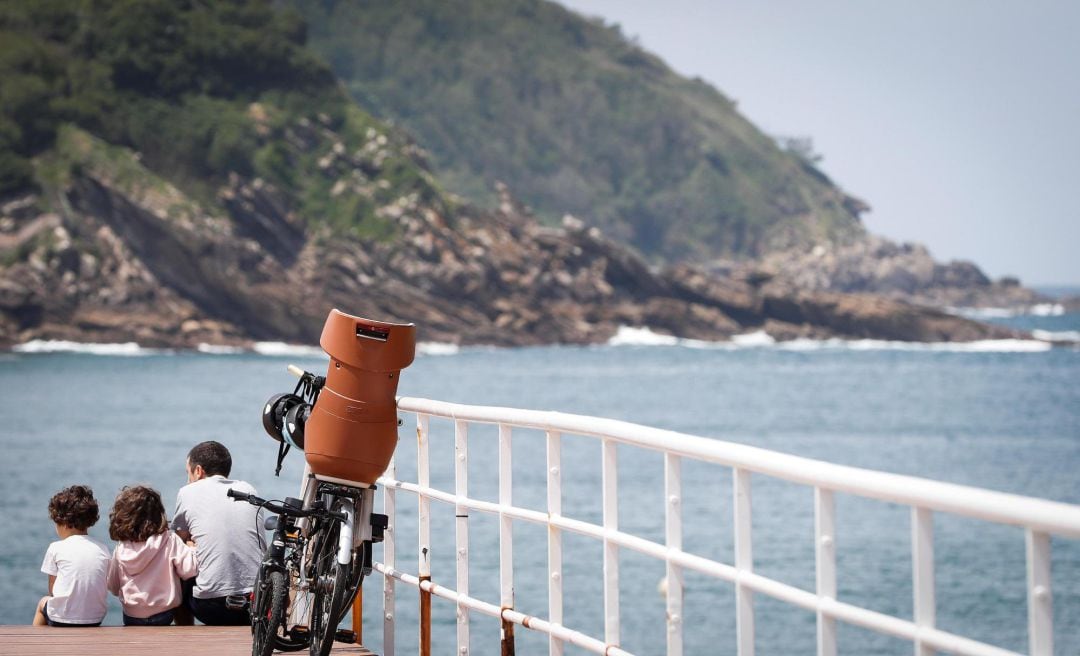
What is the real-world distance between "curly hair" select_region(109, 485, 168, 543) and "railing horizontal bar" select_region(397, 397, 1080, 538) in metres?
1.78

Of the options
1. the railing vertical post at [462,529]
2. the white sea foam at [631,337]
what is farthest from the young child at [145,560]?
the white sea foam at [631,337]

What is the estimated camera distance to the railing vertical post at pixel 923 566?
313 centimetres

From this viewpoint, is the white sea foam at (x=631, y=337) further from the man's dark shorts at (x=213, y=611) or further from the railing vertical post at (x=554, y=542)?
the railing vertical post at (x=554, y=542)

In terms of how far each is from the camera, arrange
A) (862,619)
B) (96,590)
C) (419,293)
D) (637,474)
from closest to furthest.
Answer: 1. (862,619)
2. (96,590)
3. (637,474)
4. (419,293)

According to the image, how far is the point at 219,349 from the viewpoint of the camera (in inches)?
3834

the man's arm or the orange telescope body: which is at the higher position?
the orange telescope body

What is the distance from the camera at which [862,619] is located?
3402 mm

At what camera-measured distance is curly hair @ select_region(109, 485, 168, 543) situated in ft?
20.7

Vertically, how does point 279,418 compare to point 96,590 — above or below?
above

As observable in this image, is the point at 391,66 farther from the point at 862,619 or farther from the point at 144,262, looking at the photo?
the point at 862,619

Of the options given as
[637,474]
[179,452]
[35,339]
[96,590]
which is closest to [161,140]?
[35,339]

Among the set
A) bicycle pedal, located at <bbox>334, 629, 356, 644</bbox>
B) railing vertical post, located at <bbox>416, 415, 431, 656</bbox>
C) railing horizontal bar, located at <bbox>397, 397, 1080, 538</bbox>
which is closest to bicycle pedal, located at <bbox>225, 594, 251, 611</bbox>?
bicycle pedal, located at <bbox>334, 629, 356, 644</bbox>

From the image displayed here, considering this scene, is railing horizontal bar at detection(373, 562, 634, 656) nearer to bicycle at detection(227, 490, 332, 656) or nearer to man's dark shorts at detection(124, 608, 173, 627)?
bicycle at detection(227, 490, 332, 656)

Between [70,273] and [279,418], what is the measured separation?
304 ft
